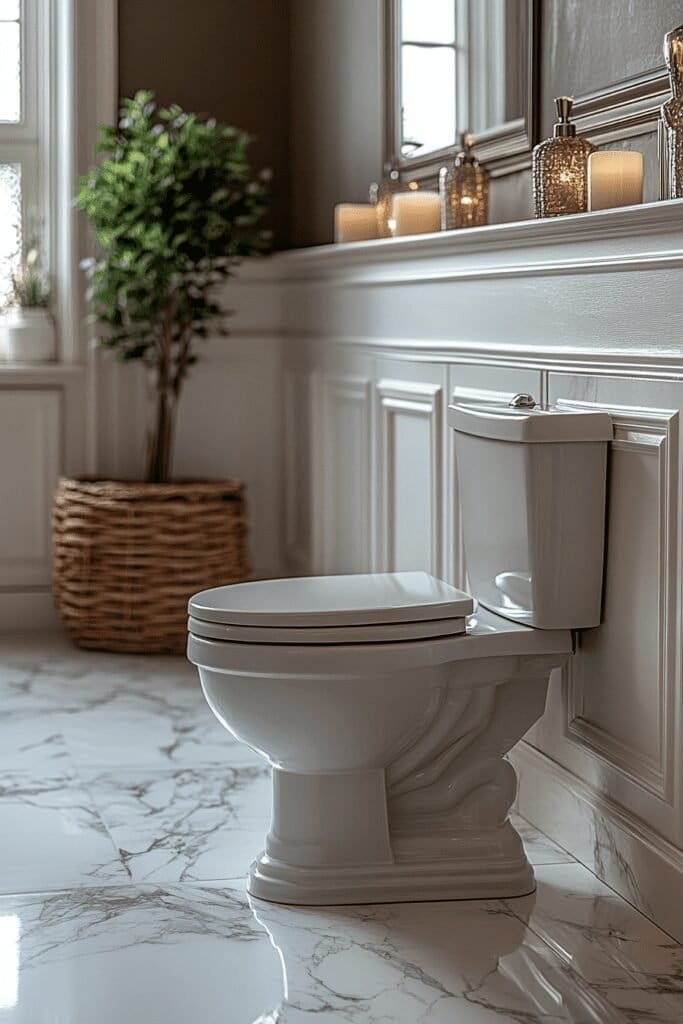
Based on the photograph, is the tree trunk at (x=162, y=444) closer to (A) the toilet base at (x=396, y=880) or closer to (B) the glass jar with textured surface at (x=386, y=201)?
(B) the glass jar with textured surface at (x=386, y=201)

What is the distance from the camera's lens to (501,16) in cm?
278

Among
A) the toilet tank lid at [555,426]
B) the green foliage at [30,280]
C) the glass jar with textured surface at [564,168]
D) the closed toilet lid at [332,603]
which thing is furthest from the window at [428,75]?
the green foliage at [30,280]

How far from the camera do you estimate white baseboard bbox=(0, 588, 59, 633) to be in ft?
13.7

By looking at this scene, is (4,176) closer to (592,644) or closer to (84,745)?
(84,745)

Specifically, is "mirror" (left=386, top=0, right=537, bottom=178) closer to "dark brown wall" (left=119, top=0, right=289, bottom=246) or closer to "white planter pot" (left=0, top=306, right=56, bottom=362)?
"dark brown wall" (left=119, top=0, right=289, bottom=246)

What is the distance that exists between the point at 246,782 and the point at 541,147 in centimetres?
127

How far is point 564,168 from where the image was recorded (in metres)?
2.35

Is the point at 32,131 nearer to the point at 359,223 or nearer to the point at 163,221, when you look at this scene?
the point at 163,221

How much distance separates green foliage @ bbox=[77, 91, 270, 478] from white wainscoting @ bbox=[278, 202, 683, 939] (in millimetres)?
497

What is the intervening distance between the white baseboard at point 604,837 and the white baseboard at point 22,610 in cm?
192

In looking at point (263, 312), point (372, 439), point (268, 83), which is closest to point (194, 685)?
point (372, 439)

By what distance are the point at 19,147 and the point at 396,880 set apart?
2857mm

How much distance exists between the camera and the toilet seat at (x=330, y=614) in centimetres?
208

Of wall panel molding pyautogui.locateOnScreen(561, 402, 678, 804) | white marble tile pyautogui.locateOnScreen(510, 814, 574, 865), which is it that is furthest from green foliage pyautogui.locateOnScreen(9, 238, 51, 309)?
wall panel molding pyautogui.locateOnScreen(561, 402, 678, 804)
